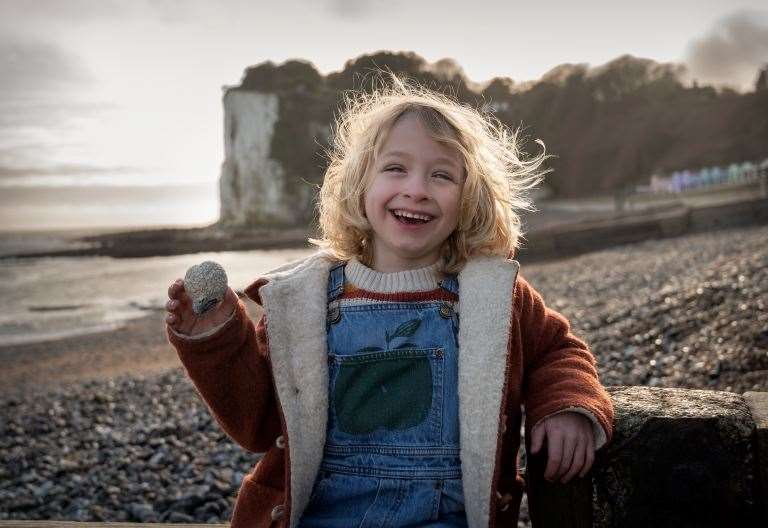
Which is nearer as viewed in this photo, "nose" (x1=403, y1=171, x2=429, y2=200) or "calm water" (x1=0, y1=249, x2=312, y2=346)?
"nose" (x1=403, y1=171, x2=429, y2=200)

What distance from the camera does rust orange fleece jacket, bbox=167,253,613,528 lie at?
1769 mm

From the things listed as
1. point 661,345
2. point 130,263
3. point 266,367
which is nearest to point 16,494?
point 266,367

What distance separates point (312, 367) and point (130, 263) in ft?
108

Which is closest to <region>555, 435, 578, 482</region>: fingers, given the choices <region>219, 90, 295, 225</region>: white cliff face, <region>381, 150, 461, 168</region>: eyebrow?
<region>381, 150, 461, 168</region>: eyebrow

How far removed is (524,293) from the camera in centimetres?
203

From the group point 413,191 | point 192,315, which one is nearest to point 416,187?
point 413,191

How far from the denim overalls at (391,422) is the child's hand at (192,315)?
1.19 ft

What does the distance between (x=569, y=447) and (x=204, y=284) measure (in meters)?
1.06

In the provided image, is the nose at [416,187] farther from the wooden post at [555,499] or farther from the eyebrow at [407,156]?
the wooden post at [555,499]

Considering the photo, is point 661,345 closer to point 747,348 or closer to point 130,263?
point 747,348

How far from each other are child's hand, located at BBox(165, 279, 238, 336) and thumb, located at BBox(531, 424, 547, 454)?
2.99 feet

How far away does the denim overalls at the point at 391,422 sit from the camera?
180cm

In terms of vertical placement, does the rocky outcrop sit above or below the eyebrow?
above

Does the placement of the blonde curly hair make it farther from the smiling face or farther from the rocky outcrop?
the rocky outcrop
